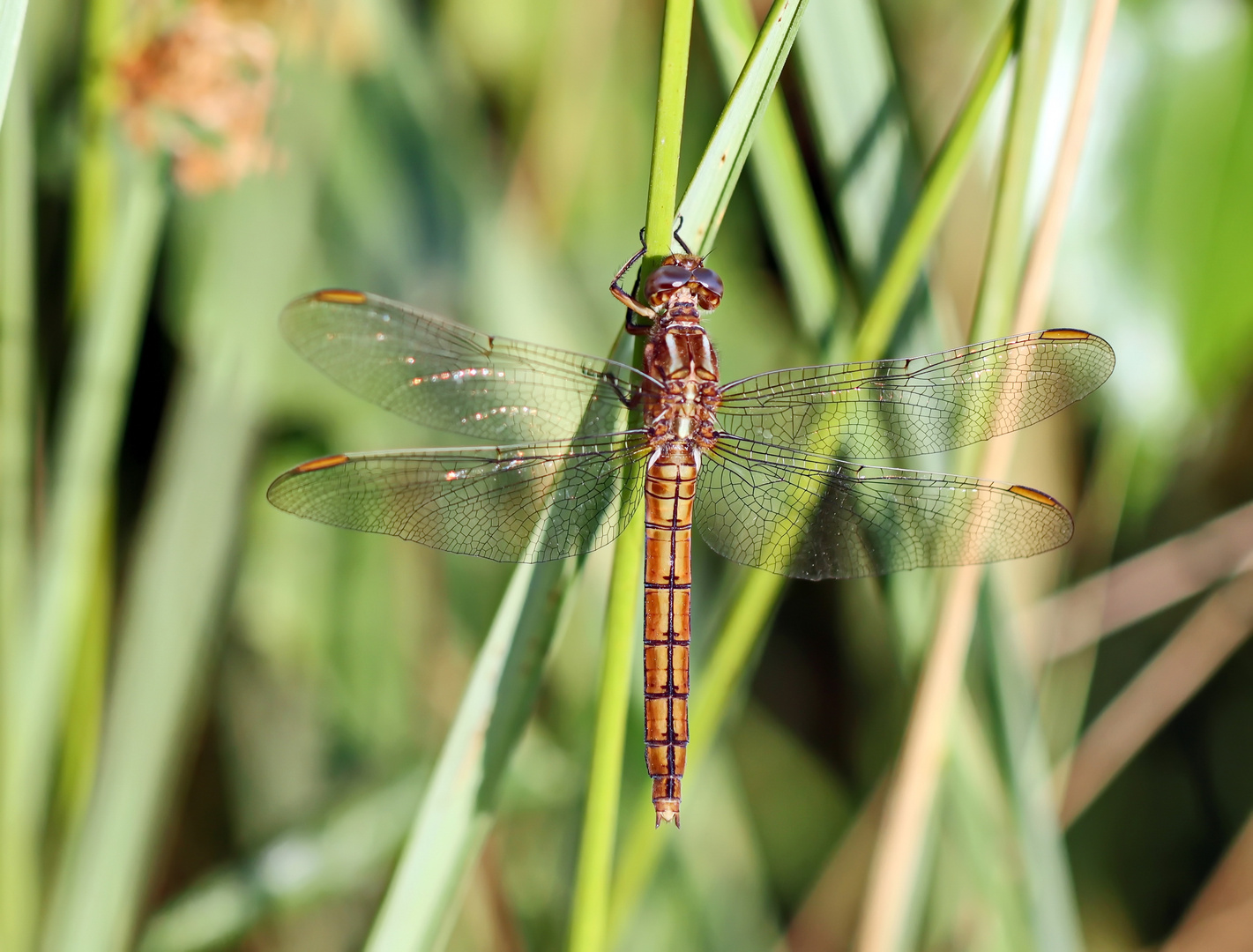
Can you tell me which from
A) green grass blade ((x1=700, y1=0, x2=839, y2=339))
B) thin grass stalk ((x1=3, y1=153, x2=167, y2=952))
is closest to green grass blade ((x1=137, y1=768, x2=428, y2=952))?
thin grass stalk ((x1=3, y1=153, x2=167, y2=952))

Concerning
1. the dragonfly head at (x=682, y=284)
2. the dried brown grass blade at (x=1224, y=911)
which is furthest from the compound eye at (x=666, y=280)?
the dried brown grass blade at (x=1224, y=911)

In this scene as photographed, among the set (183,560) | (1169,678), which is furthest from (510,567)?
(1169,678)

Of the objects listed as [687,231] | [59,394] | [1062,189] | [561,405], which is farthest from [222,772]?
[1062,189]

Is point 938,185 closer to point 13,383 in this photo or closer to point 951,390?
point 951,390

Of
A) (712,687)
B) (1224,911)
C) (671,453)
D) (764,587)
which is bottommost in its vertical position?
(1224,911)

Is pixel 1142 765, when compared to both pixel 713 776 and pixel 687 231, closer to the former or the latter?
pixel 713 776

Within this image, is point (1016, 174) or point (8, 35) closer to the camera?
point (8, 35)
